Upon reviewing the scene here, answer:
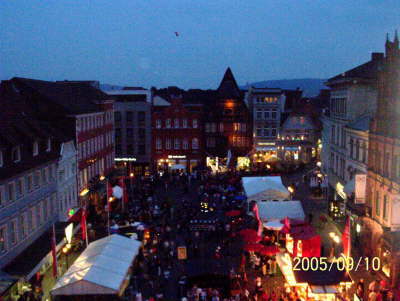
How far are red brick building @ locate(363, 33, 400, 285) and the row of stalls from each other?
3.71 meters

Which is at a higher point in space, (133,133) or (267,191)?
(133,133)

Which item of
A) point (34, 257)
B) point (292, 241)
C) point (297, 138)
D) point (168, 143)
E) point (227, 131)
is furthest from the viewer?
point (297, 138)

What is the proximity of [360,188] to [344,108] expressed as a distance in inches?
495

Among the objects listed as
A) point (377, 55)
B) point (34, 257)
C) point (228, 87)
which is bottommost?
point (34, 257)

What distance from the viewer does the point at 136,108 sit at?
63.8 metres

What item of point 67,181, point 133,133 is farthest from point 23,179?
point 133,133

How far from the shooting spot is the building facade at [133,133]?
63750 millimetres

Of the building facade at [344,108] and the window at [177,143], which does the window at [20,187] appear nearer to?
the building facade at [344,108]

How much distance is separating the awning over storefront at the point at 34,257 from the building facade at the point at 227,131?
124 feet

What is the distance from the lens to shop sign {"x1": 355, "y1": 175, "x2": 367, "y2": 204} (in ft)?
98.5

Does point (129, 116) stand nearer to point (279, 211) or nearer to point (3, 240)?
point (279, 211)

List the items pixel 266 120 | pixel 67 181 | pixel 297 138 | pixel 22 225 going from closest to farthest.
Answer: pixel 22 225
pixel 67 181
pixel 297 138
pixel 266 120

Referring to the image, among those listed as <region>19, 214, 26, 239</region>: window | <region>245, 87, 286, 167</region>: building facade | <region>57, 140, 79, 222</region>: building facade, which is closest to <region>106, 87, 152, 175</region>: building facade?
<region>245, 87, 286, 167</region>: building facade

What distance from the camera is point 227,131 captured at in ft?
218
